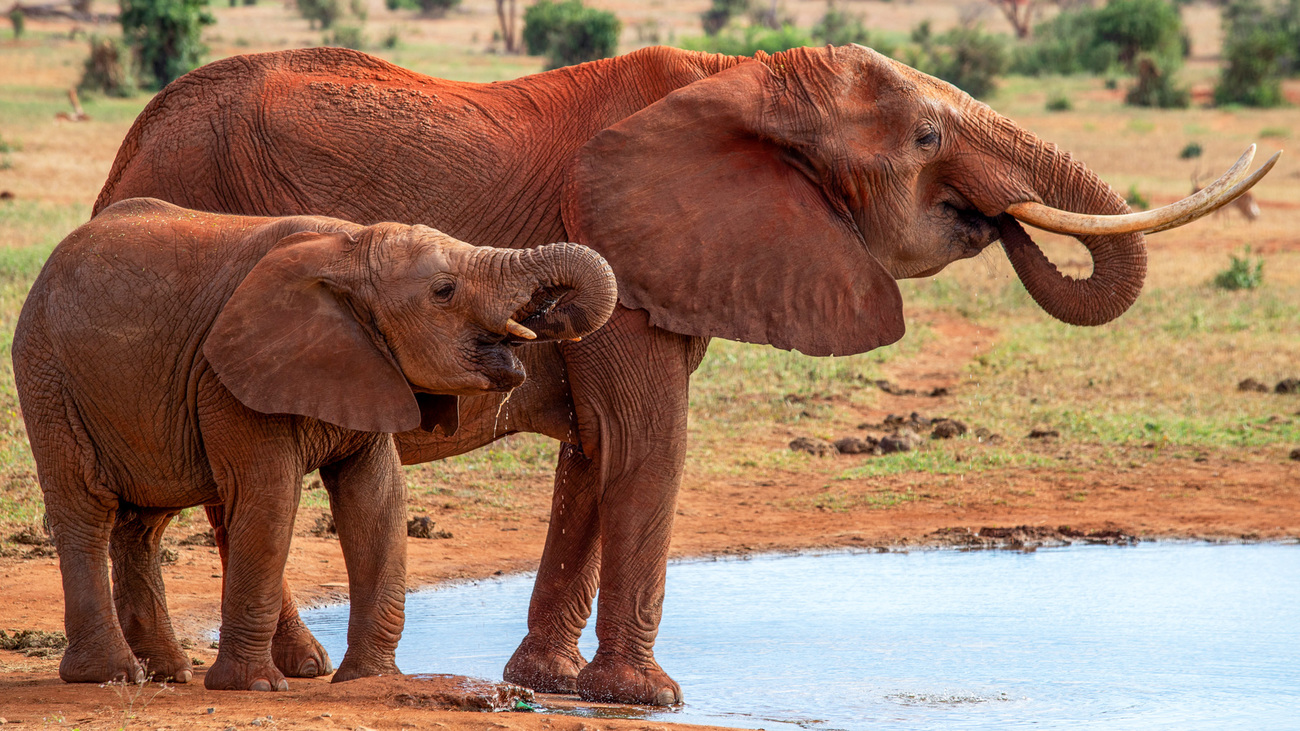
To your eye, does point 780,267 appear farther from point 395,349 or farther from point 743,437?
point 743,437

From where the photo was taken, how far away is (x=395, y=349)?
507 centimetres

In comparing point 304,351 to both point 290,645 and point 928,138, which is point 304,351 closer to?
point 290,645

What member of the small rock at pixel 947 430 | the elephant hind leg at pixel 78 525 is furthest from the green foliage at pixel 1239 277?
the elephant hind leg at pixel 78 525

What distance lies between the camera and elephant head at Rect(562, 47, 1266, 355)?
5.61 metres

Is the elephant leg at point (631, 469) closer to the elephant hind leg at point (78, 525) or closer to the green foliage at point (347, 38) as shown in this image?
the elephant hind leg at point (78, 525)

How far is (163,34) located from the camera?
27875mm

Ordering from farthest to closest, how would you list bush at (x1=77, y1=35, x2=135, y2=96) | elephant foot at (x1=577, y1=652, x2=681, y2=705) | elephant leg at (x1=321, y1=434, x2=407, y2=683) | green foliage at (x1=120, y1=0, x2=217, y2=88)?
green foliage at (x1=120, y1=0, x2=217, y2=88) < bush at (x1=77, y1=35, x2=135, y2=96) < elephant foot at (x1=577, y1=652, x2=681, y2=705) < elephant leg at (x1=321, y1=434, x2=407, y2=683)

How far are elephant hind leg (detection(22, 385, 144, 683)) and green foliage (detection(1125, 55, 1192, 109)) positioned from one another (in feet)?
98.0

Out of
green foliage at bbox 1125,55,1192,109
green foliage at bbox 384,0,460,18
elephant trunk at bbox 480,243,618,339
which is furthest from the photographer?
green foliage at bbox 384,0,460,18

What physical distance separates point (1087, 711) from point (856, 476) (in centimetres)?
402

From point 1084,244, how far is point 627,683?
7.24ft

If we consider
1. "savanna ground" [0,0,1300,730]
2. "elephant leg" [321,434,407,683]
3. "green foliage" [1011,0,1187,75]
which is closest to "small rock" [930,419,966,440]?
"savanna ground" [0,0,1300,730]

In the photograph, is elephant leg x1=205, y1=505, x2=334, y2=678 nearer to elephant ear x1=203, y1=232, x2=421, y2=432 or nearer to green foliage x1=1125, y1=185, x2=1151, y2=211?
elephant ear x1=203, y1=232, x2=421, y2=432

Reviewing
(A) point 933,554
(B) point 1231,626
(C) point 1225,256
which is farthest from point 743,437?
(C) point 1225,256
